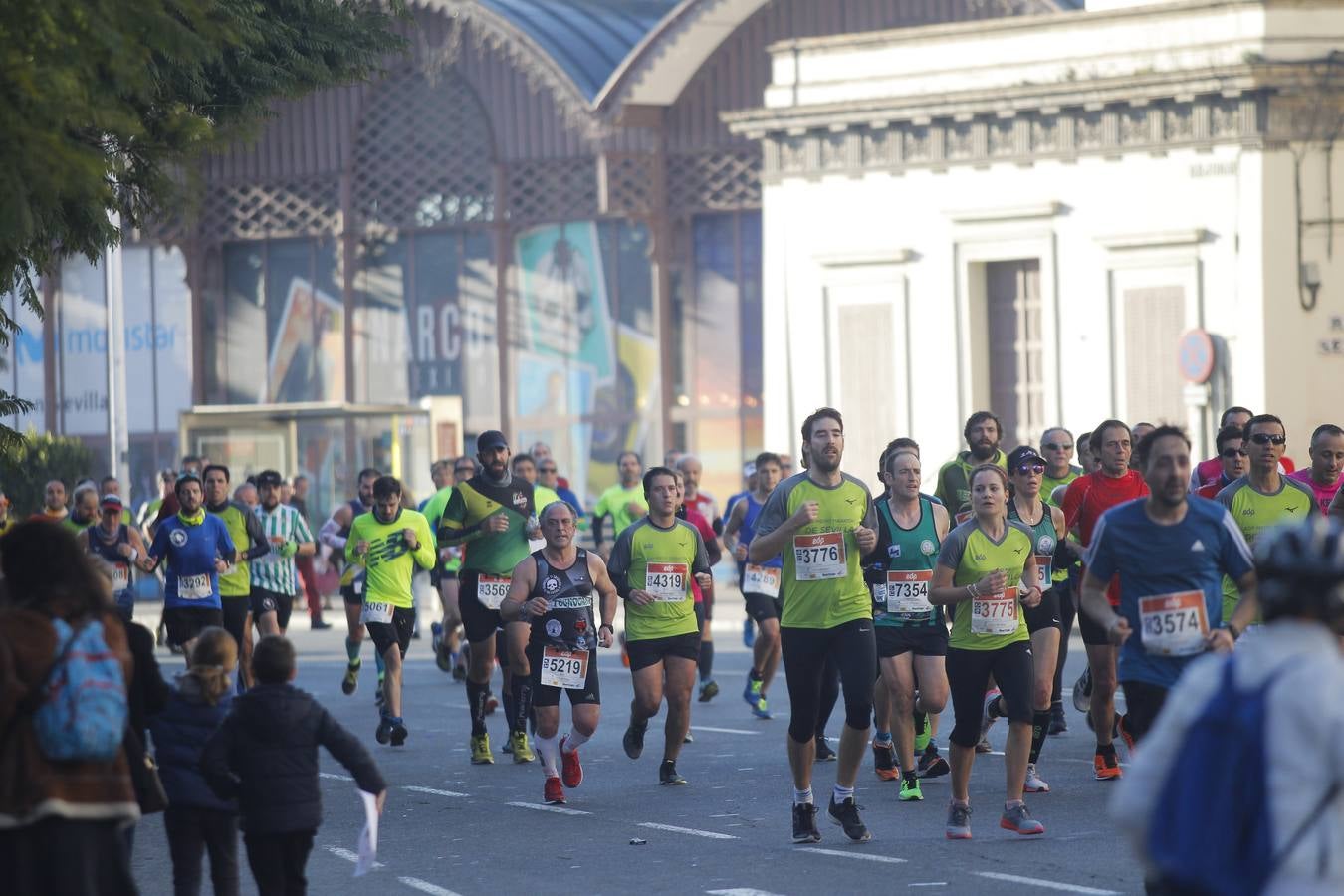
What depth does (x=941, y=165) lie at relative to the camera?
99.0 ft

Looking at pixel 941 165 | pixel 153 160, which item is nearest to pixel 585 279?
pixel 941 165

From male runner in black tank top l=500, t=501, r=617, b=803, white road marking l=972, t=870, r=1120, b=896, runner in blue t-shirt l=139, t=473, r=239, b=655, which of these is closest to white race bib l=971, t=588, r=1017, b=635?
white road marking l=972, t=870, r=1120, b=896

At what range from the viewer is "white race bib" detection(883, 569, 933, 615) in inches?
490

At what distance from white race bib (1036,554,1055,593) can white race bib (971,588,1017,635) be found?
6.07 feet

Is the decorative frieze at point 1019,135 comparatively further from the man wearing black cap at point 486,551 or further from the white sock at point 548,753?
the white sock at point 548,753

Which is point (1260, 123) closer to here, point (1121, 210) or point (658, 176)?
point (1121, 210)

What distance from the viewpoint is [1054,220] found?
29266mm

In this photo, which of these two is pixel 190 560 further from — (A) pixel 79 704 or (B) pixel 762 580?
(A) pixel 79 704

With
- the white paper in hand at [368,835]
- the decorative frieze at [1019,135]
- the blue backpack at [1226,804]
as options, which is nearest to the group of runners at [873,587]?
the white paper in hand at [368,835]

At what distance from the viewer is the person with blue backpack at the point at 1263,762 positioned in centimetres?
496

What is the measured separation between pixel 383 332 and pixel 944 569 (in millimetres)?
27443

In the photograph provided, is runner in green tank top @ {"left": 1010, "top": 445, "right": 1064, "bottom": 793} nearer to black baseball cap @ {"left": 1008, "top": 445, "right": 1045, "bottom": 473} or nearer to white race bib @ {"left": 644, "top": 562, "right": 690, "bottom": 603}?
black baseball cap @ {"left": 1008, "top": 445, "right": 1045, "bottom": 473}

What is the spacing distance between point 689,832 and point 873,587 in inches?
70.8

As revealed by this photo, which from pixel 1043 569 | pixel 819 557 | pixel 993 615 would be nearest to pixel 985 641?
pixel 993 615
